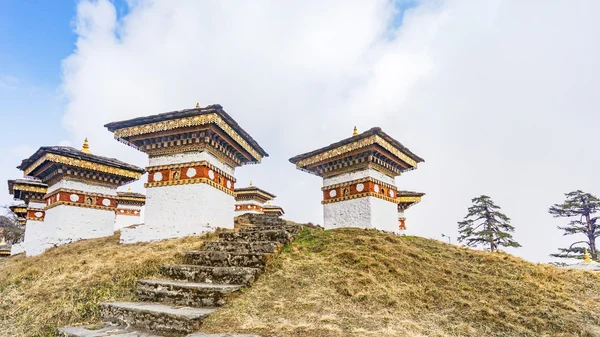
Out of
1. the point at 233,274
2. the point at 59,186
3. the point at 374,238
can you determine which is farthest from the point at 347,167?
the point at 59,186

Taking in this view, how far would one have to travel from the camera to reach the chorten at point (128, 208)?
2634 cm

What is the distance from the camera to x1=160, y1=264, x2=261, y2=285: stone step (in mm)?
6266

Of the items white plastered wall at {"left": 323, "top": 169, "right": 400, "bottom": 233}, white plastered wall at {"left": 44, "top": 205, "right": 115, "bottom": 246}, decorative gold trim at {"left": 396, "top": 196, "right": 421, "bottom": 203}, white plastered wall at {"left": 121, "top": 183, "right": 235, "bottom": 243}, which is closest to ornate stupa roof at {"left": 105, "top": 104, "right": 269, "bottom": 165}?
white plastered wall at {"left": 121, "top": 183, "right": 235, "bottom": 243}

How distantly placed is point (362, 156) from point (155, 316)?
358 inches

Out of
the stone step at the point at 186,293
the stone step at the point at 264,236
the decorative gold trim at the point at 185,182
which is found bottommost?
the stone step at the point at 186,293

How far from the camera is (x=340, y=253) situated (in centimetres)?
763

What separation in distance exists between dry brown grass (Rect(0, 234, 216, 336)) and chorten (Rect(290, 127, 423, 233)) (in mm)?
5757

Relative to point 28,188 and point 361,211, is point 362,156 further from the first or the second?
point 28,188

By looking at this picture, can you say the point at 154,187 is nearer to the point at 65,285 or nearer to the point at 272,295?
the point at 65,285

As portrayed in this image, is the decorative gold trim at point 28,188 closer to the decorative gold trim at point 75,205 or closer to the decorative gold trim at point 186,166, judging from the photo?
the decorative gold trim at point 75,205

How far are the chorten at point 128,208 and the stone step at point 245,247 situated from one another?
68.4 feet

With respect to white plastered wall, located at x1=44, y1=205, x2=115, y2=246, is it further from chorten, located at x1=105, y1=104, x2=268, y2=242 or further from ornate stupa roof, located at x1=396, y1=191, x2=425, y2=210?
ornate stupa roof, located at x1=396, y1=191, x2=425, y2=210

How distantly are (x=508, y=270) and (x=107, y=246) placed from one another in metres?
11.6

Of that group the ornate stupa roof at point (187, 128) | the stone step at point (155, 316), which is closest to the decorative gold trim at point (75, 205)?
the ornate stupa roof at point (187, 128)
